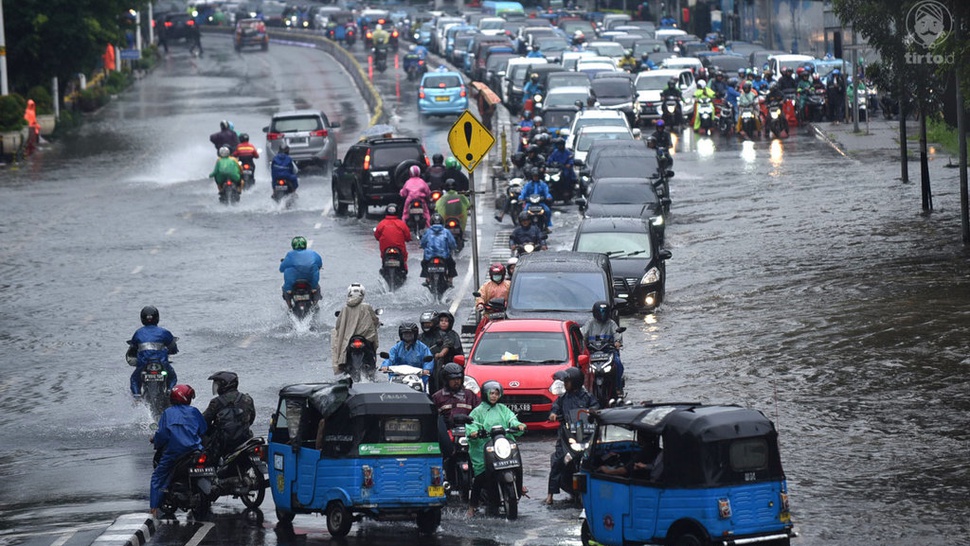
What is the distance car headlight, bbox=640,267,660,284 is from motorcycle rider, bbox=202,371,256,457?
40.2 ft

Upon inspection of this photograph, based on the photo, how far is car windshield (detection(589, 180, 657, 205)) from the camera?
35062 millimetres

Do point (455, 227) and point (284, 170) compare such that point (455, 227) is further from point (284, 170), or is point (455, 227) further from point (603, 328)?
point (603, 328)

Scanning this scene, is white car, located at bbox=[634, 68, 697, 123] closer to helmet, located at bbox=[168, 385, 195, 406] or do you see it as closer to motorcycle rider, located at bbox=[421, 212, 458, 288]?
motorcycle rider, located at bbox=[421, 212, 458, 288]

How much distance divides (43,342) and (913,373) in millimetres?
12616

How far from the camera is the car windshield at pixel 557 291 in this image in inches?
979

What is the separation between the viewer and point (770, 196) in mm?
40094

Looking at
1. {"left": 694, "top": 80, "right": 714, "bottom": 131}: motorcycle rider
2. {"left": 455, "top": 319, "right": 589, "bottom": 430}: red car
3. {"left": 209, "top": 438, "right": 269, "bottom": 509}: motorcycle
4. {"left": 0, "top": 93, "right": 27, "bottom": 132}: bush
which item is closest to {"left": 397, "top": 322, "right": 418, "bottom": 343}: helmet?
{"left": 455, "top": 319, "right": 589, "bottom": 430}: red car

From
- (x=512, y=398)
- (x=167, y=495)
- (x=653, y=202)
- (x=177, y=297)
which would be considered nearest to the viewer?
(x=167, y=495)

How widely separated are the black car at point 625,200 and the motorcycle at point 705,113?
15.3 m

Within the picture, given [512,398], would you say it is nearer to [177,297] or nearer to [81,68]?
[177,297]

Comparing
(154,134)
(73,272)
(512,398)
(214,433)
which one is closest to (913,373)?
(512,398)

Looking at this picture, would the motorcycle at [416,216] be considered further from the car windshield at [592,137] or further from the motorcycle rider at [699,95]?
the motorcycle rider at [699,95]

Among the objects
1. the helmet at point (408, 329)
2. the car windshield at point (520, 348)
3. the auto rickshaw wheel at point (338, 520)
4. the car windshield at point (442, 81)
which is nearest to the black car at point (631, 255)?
the car windshield at point (520, 348)

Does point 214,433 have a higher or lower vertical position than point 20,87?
lower
